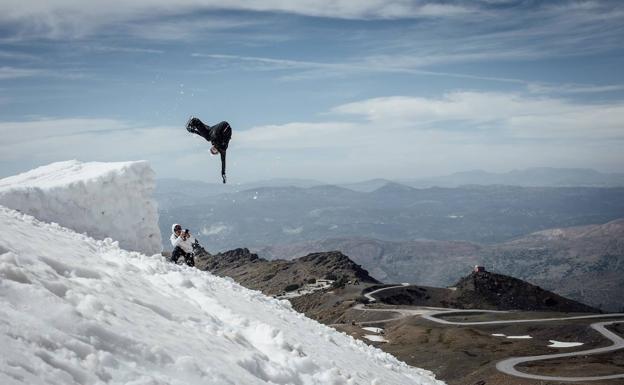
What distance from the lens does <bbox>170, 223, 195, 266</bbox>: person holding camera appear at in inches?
910

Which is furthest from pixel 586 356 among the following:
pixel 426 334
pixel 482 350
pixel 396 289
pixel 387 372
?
pixel 396 289

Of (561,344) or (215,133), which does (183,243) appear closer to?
(215,133)

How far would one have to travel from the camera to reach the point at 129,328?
1050cm

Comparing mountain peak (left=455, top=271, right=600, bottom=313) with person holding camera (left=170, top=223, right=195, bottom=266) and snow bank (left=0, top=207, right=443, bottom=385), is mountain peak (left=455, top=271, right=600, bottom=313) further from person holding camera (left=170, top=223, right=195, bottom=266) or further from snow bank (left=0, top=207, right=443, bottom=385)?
snow bank (left=0, top=207, right=443, bottom=385)

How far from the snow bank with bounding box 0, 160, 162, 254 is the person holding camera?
2.74 m

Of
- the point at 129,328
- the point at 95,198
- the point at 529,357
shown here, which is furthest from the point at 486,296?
the point at 129,328

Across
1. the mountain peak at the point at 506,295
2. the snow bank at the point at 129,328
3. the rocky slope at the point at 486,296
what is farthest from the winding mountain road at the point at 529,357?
the snow bank at the point at 129,328

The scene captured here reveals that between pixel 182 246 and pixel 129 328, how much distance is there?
12.9m

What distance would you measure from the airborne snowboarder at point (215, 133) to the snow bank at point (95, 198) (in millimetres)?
7204

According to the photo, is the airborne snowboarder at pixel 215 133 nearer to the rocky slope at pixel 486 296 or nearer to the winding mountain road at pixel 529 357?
the winding mountain road at pixel 529 357

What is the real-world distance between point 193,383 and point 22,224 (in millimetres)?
10838

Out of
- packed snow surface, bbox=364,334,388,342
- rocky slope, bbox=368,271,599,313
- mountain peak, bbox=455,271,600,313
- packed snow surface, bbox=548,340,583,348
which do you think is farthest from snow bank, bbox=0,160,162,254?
mountain peak, bbox=455,271,600,313

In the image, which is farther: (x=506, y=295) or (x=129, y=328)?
(x=506, y=295)

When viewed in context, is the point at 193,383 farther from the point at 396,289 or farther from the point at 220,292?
the point at 396,289
